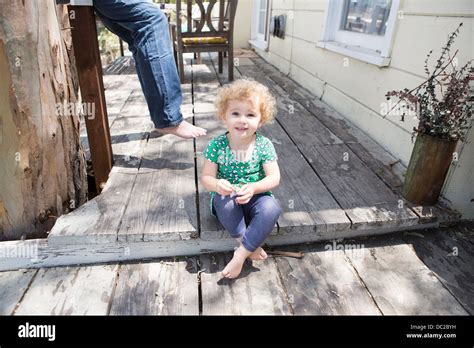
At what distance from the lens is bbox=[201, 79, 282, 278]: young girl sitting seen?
4.33 feet

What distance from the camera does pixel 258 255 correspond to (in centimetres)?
140

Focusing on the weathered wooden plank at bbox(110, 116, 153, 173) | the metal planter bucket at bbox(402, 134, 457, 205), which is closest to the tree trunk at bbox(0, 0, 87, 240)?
the weathered wooden plank at bbox(110, 116, 153, 173)

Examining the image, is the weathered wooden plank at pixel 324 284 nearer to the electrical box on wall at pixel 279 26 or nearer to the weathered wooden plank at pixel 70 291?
the weathered wooden plank at pixel 70 291

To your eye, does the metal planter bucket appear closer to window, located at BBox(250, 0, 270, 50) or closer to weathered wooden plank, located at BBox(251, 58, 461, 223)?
weathered wooden plank, located at BBox(251, 58, 461, 223)

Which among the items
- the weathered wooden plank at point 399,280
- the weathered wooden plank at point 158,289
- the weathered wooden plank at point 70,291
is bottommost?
the weathered wooden plank at point 70,291

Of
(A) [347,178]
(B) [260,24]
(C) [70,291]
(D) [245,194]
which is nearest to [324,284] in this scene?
(D) [245,194]

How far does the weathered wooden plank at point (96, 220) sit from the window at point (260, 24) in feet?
13.7

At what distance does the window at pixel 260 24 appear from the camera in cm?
527

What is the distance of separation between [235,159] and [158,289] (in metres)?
0.60

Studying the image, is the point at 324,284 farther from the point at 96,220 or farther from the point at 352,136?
the point at 352,136

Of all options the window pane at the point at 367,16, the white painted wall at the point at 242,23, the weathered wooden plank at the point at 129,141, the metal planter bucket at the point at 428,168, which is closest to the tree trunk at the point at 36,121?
the weathered wooden plank at the point at 129,141
